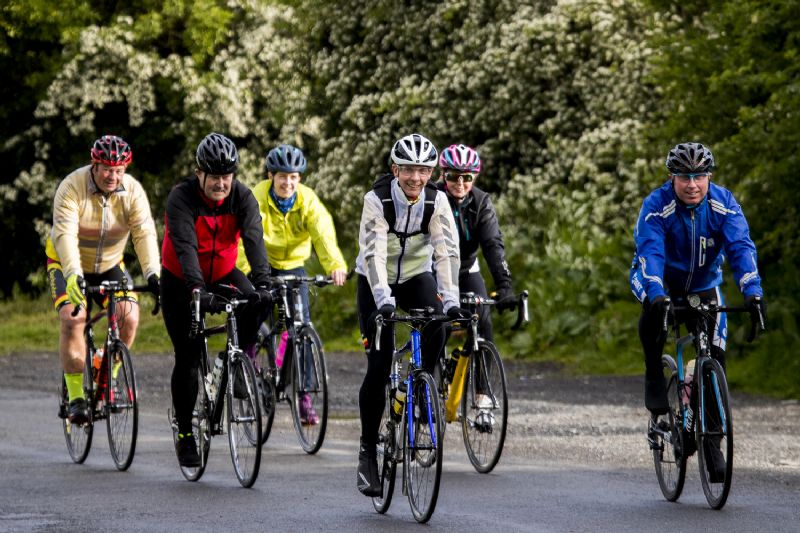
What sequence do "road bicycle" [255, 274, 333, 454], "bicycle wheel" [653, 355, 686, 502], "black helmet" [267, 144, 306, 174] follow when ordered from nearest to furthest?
"bicycle wheel" [653, 355, 686, 502], "road bicycle" [255, 274, 333, 454], "black helmet" [267, 144, 306, 174]

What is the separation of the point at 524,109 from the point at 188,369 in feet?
49.5

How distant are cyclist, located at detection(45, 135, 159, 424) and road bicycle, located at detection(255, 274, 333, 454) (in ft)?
3.74

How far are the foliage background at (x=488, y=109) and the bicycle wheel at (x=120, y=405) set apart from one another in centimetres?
701

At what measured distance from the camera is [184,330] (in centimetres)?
1010

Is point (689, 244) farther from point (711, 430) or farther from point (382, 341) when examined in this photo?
point (382, 341)

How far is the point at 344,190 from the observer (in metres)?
27.2

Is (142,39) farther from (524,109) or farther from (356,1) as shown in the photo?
(524,109)

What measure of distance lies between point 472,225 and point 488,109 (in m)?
13.6

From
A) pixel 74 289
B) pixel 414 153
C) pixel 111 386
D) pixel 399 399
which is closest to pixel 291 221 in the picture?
pixel 111 386

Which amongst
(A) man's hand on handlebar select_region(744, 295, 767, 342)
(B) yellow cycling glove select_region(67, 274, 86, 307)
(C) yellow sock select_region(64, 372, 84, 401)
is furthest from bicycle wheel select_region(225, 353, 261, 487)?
(A) man's hand on handlebar select_region(744, 295, 767, 342)

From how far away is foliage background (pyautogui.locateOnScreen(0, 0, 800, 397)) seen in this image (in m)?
17.1

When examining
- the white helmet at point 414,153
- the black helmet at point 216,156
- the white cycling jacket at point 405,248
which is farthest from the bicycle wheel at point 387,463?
the black helmet at point 216,156

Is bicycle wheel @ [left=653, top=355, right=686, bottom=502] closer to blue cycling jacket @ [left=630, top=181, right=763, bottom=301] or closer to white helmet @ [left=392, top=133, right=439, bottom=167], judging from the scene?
blue cycling jacket @ [left=630, top=181, right=763, bottom=301]

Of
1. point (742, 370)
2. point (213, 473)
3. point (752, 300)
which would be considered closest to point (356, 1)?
point (742, 370)
